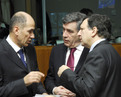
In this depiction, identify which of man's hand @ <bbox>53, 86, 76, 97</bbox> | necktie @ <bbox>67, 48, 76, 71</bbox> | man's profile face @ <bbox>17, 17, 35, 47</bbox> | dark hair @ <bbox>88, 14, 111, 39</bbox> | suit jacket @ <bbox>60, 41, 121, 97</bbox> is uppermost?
dark hair @ <bbox>88, 14, 111, 39</bbox>

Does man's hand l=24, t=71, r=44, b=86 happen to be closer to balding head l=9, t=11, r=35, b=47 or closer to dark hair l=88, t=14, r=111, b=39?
balding head l=9, t=11, r=35, b=47

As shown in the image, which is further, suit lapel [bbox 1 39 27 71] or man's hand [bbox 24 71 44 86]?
suit lapel [bbox 1 39 27 71]

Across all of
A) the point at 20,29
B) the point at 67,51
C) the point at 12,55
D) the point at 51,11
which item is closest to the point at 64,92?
the point at 67,51

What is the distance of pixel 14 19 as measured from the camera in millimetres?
1880

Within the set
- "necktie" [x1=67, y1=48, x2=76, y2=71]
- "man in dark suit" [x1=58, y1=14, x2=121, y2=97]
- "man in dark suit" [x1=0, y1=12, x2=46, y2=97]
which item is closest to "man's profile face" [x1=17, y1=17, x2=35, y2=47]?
"man in dark suit" [x1=0, y1=12, x2=46, y2=97]

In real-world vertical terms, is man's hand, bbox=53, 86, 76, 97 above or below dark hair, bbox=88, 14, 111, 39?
below

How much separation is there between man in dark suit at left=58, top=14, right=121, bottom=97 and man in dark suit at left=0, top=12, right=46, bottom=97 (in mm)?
367

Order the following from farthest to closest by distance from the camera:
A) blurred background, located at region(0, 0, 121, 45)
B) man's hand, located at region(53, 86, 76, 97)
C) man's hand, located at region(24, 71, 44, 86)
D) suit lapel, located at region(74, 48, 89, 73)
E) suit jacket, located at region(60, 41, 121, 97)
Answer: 1. blurred background, located at region(0, 0, 121, 45)
2. suit lapel, located at region(74, 48, 89, 73)
3. man's hand, located at region(53, 86, 76, 97)
4. man's hand, located at region(24, 71, 44, 86)
5. suit jacket, located at region(60, 41, 121, 97)

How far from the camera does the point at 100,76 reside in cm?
146

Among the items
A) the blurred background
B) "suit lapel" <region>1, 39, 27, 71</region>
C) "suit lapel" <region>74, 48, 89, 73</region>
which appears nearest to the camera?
"suit lapel" <region>1, 39, 27, 71</region>

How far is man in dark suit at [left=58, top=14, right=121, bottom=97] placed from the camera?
146 centimetres

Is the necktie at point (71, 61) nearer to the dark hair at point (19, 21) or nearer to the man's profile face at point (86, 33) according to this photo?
the man's profile face at point (86, 33)

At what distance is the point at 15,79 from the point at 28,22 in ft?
1.94

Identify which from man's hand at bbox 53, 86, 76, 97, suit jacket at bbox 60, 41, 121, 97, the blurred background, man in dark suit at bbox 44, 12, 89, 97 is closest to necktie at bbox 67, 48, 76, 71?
man in dark suit at bbox 44, 12, 89, 97
